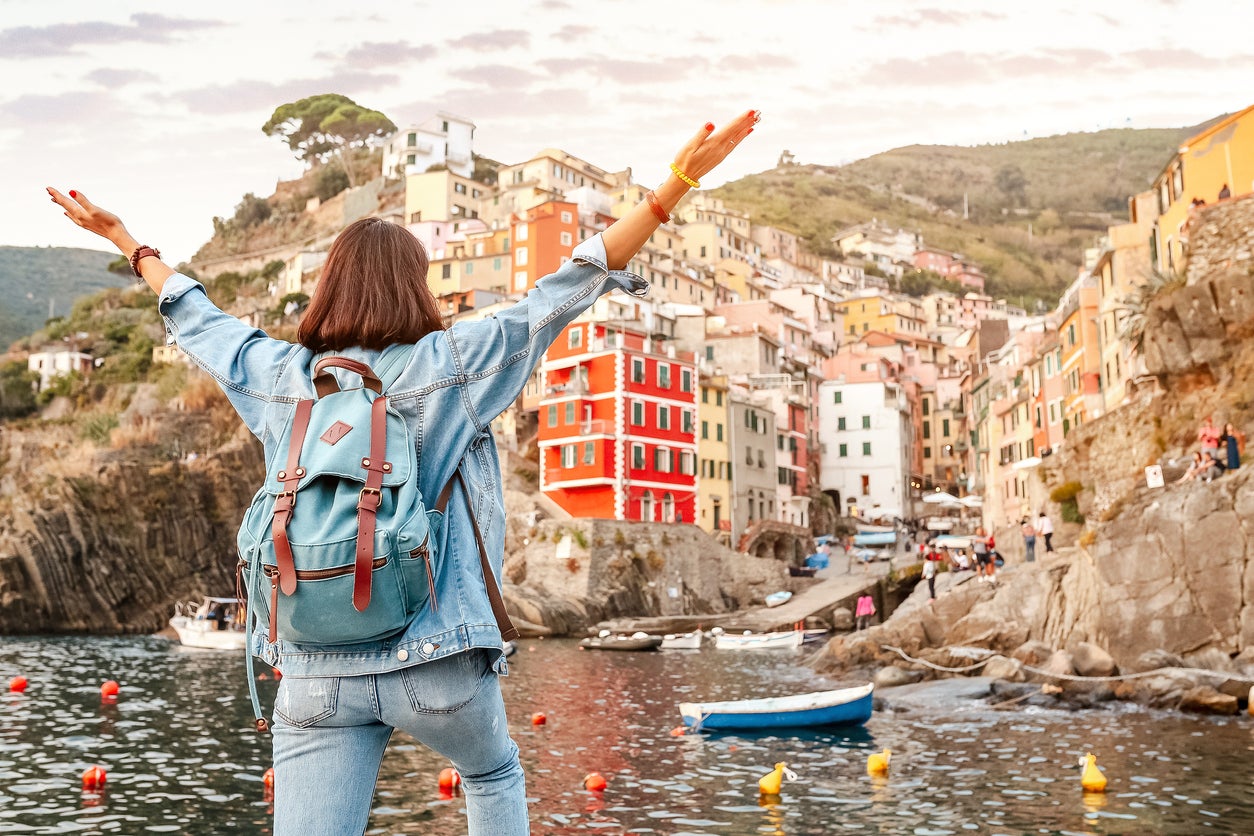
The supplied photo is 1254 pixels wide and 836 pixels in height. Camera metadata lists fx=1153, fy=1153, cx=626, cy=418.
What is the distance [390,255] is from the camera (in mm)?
3334

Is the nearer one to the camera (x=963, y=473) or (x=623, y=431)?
(x=623, y=431)

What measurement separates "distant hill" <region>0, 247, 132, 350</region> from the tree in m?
59.1

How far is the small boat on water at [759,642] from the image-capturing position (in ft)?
143

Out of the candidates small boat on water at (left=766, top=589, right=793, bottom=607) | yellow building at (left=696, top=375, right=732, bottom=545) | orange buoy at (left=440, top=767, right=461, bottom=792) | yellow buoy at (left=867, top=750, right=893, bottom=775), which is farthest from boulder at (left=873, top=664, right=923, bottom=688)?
yellow building at (left=696, top=375, right=732, bottom=545)

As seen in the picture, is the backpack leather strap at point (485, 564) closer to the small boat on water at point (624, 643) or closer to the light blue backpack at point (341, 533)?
the light blue backpack at point (341, 533)

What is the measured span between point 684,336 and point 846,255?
83.1 m

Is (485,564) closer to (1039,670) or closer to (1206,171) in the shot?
(1039,670)

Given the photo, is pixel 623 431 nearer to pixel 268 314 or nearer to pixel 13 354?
Result: pixel 268 314

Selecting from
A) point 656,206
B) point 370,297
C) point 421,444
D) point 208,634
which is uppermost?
point 656,206

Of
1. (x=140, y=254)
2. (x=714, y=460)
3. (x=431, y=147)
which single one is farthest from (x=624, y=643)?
(x=431, y=147)

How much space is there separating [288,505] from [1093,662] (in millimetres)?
25475

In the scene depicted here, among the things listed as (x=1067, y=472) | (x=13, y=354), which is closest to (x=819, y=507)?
(x=1067, y=472)

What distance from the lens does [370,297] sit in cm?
328

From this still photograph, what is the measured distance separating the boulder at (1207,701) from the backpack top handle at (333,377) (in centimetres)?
2141
